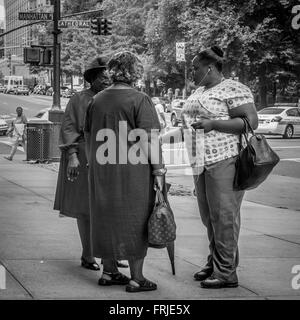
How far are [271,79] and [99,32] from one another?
1630 cm

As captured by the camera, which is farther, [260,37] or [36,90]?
[36,90]

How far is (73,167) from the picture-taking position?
20.3 feet

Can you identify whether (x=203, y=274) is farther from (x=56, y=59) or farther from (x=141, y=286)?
(x=56, y=59)

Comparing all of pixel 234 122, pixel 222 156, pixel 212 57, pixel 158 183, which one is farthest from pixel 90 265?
pixel 212 57

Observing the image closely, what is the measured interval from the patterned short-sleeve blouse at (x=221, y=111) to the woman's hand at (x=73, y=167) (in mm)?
1134

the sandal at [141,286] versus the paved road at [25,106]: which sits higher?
the sandal at [141,286]

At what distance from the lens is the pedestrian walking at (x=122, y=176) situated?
5.39 meters

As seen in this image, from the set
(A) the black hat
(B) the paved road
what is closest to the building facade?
(B) the paved road

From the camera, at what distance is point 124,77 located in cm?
546

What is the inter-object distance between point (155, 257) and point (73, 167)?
Result: 133 centimetres

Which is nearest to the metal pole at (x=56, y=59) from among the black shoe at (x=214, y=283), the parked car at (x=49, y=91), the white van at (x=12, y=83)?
the black shoe at (x=214, y=283)

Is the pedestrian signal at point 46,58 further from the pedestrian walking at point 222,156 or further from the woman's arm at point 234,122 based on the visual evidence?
the woman's arm at point 234,122
